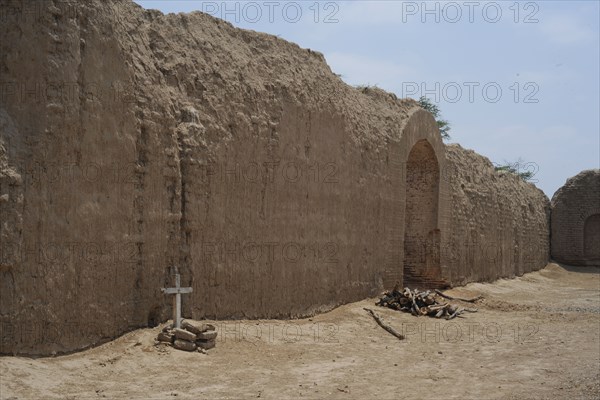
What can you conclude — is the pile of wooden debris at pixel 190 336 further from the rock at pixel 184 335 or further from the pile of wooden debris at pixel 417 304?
the pile of wooden debris at pixel 417 304

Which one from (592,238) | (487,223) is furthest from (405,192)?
(592,238)

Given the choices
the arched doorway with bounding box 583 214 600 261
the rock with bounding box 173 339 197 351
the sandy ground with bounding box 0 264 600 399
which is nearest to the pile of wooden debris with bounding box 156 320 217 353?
the rock with bounding box 173 339 197 351

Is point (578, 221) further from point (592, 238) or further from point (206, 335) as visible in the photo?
point (206, 335)

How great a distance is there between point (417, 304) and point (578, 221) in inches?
685

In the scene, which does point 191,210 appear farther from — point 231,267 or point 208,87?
point 208,87

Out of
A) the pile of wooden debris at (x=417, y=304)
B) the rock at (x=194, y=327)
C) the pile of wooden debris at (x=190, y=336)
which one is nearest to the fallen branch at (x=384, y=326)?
the pile of wooden debris at (x=417, y=304)

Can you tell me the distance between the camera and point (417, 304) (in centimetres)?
1154

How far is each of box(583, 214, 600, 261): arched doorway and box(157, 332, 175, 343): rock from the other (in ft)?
Result: 76.9

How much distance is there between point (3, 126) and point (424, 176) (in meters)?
10.7

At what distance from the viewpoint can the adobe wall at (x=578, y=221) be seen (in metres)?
26.0

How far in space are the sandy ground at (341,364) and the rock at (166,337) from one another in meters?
0.09

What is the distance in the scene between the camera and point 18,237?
585 cm

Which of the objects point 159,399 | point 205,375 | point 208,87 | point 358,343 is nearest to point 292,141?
point 208,87

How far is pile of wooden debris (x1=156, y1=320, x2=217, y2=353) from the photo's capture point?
22.8 feet
